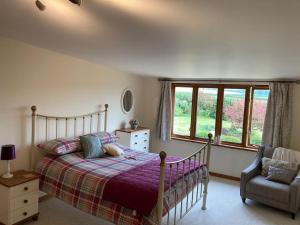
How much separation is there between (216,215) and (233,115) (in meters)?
2.29

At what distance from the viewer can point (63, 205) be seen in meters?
3.56

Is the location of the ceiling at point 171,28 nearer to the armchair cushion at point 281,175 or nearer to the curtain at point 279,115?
the curtain at point 279,115

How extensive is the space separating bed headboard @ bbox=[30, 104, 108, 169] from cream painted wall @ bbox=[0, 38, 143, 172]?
8 centimetres

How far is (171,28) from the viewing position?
6.64 feet

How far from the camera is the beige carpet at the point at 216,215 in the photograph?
318 centimetres

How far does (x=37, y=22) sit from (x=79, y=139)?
1.92 meters

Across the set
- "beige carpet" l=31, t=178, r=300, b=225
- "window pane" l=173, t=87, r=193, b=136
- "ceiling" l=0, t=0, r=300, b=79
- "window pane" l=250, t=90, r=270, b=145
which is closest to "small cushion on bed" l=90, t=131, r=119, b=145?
"beige carpet" l=31, t=178, r=300, b=225

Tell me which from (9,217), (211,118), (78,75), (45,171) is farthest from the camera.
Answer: (211,118)

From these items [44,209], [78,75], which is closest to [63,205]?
[44,209]

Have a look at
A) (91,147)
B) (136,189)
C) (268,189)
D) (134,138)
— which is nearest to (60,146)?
(91,147)

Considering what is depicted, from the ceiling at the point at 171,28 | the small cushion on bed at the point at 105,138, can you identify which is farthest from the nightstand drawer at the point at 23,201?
the ceiling at the point at 171,28

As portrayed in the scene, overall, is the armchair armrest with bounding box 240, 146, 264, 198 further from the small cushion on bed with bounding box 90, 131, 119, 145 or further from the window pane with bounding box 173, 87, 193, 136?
the small cushion on bed with bounding box 90, 131, 119, 145

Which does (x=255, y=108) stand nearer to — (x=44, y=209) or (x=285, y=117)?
(x=285, y=117)

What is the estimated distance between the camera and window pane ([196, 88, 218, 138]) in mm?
5301
